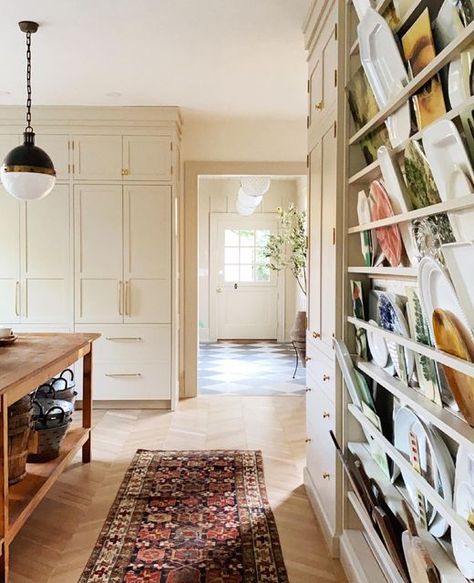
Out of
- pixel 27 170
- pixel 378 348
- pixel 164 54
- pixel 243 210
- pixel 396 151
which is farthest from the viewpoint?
pixel 243 210

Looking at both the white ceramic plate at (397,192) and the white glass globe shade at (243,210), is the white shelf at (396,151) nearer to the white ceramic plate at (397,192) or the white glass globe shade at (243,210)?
the white ceramic plate at (397,192)

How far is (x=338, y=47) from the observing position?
2.14m

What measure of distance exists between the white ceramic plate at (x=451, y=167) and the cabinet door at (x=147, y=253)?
135 inches

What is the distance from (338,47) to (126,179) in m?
2.66

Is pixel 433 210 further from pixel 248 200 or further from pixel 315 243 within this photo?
pixel 248 200

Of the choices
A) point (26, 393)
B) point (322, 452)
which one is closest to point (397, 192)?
point (322, 452)

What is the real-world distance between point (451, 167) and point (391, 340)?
1.89ft

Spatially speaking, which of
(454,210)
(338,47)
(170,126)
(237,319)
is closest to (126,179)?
(170,126)

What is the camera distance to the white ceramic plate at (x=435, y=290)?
114 centimetres

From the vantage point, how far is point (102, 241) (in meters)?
4.44

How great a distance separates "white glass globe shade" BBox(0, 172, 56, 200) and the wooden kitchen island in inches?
33.5

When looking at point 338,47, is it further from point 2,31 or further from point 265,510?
point 265,510

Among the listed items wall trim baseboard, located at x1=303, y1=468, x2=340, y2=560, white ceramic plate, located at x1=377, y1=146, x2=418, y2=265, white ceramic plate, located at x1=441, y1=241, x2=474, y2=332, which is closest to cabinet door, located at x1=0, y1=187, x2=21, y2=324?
wall trim baseboard, located at x1=303, y1=468, x2=340, y2=560

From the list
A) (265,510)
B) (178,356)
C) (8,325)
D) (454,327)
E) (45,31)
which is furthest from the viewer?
(178,356)
